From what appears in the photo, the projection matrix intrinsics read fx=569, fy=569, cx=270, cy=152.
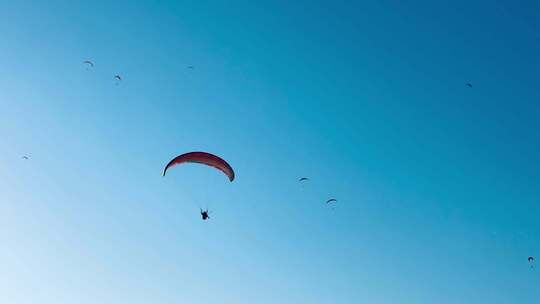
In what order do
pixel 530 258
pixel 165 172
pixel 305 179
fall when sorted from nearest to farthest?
1. pixel 165 172
2. pixel 305 179
3. pixel 530 258

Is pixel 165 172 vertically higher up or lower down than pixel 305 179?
lower down

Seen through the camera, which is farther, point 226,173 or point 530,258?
point 530,258

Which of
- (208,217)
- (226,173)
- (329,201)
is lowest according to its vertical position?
(208,217)

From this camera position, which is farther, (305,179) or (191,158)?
(305,179)

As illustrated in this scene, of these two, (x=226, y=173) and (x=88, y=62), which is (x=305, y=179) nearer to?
(x=226, y=173)

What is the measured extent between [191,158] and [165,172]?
163 centimetres

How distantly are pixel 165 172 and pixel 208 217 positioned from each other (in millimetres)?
3914

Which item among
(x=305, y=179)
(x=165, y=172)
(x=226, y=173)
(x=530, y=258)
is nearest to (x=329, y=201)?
(x=305, y=179)

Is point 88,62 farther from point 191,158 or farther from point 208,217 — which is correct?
point 208,217

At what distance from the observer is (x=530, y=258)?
44156 millimetres

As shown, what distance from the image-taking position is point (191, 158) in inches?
1252

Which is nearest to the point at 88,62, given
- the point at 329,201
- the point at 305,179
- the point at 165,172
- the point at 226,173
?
the point at 165,172

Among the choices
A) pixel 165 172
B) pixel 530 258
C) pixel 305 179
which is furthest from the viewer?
pixel 530 258

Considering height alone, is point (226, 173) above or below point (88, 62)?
below
